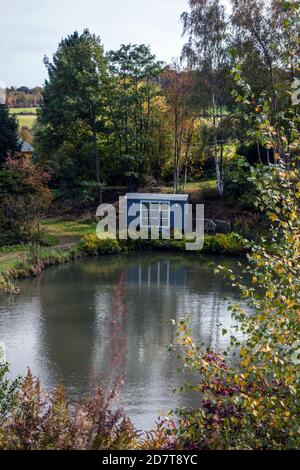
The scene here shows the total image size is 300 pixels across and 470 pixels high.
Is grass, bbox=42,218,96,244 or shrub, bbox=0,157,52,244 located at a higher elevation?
shrub, bbox=0,157,52,244

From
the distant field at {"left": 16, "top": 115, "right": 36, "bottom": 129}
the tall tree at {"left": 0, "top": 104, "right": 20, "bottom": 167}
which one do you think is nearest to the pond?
the tall tree at {"left": 0, "top": 104, "right": 20, "bottom": 167}

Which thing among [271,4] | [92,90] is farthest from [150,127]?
[271,4]

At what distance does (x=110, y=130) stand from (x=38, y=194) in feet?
22.0

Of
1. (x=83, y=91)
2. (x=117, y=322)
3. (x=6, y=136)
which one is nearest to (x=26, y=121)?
(x=6, y=136)

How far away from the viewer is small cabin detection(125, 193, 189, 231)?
2295 centimetres

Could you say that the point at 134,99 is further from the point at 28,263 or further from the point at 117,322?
the point at 117,322

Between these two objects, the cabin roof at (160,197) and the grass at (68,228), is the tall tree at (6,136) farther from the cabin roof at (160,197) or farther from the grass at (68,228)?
the cabin roof at (160,197)

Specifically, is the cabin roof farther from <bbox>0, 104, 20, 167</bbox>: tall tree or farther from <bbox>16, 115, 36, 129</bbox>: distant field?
<bbox>16, 115, 36, 129</bbox>: distant field

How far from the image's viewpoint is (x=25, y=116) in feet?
167

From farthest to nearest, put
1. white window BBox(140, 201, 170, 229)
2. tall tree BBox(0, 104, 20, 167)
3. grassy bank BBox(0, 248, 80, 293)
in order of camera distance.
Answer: tall tree BBox(0, 104, 20, 167) < white window BBox(140, 201, 170, 229) < grassy bank BBox(0, 248, 80, 293)

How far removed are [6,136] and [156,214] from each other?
826cm

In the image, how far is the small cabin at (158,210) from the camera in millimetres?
22953

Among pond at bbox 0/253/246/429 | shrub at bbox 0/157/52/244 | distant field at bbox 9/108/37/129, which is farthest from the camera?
distant field at bbox 9/108/37/129

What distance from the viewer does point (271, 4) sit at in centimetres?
2133
